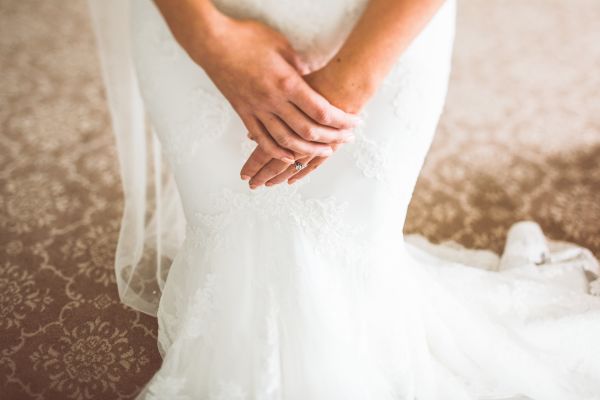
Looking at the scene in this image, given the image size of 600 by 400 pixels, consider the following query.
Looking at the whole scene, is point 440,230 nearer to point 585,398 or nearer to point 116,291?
point 585,398

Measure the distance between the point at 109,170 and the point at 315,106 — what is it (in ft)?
4.52

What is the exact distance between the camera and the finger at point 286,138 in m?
0.84

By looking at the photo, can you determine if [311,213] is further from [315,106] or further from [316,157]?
[315,106]

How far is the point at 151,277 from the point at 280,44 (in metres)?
0.86

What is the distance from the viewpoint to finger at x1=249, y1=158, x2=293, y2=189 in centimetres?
90

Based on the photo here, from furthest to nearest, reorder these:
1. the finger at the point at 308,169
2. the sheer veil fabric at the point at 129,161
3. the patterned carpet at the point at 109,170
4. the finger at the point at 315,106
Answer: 1. the patterned carpet at the point at 109,170
2. the sheer veil fabric at the point at 129,161
3. the finger at the point at 308,169
4. the finger at the point at 315,106

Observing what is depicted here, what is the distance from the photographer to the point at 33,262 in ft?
5.21

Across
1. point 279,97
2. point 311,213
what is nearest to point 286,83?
point 279,97

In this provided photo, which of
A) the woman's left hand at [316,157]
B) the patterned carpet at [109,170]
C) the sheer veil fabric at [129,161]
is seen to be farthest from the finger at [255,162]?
the patterned carpet at [109,170]

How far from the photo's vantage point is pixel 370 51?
841 mm

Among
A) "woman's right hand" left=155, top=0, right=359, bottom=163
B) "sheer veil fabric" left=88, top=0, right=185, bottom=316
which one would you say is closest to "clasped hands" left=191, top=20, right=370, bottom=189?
"woman's right hand" left=155, top=0, right=359, bottom=163

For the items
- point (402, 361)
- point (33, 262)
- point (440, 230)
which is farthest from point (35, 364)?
point (440, 230)

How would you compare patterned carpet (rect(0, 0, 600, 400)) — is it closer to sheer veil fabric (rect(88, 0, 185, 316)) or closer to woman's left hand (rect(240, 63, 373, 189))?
sheer veil fabric (rect(88, 0, 185, 316))

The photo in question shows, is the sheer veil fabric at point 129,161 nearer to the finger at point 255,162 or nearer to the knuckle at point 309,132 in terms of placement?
the finger at point 255,162
